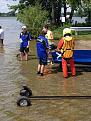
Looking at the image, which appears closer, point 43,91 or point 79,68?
point 43,91

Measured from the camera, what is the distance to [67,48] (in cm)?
1433

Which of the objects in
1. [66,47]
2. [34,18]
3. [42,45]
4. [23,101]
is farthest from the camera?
[34,18]

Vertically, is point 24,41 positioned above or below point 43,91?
above

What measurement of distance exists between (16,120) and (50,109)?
3.91 feet

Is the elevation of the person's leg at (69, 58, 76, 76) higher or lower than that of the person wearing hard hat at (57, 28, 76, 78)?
lower

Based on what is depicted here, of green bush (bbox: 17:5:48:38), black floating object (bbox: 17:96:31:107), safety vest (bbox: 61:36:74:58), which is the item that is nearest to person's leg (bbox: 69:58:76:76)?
safety vest (bbox: 61:36:74:58)

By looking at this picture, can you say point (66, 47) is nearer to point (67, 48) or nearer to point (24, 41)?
point (67, 48)

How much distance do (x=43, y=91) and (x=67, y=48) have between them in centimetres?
270

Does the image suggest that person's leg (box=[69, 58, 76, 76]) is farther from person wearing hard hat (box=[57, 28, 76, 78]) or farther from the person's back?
the person's back

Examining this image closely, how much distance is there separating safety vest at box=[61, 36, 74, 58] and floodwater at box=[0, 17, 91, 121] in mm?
835

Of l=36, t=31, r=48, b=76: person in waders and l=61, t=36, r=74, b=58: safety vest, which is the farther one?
l=36, t=31, r=48, b=76: person in waders

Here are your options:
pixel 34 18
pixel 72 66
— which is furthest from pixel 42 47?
pixel 34 18

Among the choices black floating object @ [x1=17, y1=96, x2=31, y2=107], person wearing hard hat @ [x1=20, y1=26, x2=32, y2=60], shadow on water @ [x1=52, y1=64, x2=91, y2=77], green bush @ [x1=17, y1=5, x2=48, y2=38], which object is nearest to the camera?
black floating object @ [x1=17, y1=96, x2=31, y2=107]

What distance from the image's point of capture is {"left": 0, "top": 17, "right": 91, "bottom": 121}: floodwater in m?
9.49
